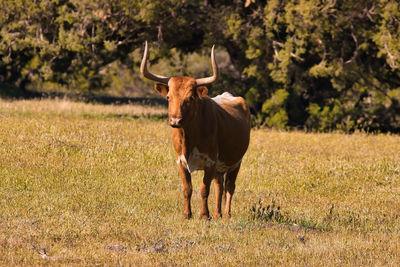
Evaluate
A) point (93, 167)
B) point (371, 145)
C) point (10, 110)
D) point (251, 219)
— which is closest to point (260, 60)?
point (371, 145)

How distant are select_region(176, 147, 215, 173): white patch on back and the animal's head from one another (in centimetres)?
72

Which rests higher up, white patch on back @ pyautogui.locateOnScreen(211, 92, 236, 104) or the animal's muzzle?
the animal's muzzle

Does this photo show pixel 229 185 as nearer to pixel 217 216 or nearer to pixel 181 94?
pixel 217 216

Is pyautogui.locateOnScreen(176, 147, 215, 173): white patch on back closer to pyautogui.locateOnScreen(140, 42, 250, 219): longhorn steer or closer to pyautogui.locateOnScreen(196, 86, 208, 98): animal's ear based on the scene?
pyautogui.locateOnScreen(140, 42, 250, 219): longhorn steer

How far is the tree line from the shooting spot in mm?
23719

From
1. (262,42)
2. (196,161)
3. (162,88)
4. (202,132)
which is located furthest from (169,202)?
(262,42)

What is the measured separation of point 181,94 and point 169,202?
3.06m

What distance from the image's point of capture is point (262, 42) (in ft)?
80.6

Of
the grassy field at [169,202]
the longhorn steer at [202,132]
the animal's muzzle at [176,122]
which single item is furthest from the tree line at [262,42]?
the animal's muzzle at [176,122]

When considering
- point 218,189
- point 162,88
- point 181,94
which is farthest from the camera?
point 218,189

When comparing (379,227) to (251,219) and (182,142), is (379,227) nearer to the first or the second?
(251,219)

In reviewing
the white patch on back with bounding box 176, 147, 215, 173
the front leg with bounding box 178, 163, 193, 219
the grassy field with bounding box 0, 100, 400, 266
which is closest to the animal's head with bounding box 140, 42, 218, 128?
the white patch on back with bounding box 176, 147, 215, 173

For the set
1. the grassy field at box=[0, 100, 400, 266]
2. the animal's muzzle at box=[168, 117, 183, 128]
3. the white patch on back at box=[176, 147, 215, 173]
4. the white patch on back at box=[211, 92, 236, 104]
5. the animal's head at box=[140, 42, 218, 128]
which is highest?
the animal's head at box=[140, 42, 218, 128]

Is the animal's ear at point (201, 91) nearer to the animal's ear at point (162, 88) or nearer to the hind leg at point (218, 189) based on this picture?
the animal's ear at point (162, 88)
